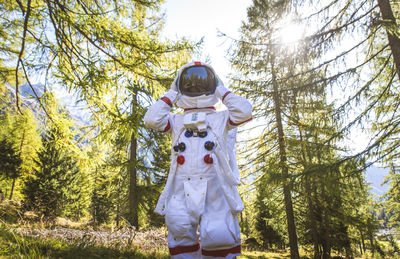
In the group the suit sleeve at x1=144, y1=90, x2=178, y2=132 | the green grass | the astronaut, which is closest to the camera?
the astronaut

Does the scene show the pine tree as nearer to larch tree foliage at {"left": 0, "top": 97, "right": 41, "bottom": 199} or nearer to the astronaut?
larch tree foliage at {"left": 0, "top": 97, "right": 41, "bottom": 199}

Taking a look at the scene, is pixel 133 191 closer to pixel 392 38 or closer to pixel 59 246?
pixel 59 246

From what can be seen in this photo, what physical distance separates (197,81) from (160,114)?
2.19 feet

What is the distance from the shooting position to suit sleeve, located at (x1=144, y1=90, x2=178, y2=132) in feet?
9.52

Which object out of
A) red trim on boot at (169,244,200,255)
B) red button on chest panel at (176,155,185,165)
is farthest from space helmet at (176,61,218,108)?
red trim on boot at (169,244,200,255)

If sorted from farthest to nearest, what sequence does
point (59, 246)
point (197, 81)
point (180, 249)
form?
point (59, 246) < point (197, 81) < point (180, 249)

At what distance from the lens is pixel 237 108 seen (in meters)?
2.80

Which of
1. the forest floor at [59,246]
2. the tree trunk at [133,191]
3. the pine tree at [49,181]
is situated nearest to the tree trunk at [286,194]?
the forest floor at [59,246]

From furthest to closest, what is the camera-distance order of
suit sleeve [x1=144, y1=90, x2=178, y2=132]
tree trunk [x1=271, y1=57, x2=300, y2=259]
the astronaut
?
1. tree trunk [x1=271, y1=57, x2=300, y2=259]
2. suit sleeve [x1=144, y1=90, x2=178, y2=132]
3. the astronaut

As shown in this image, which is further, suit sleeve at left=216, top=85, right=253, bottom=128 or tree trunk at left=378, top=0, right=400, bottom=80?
tree trunk at left=378, top=0, right=400, bottom=80

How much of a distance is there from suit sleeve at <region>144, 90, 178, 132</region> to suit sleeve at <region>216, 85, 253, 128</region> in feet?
2.39

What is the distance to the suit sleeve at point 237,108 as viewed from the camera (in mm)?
2799

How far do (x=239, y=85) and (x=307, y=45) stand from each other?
414 cm

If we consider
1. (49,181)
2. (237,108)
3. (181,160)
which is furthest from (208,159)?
(49,181)
